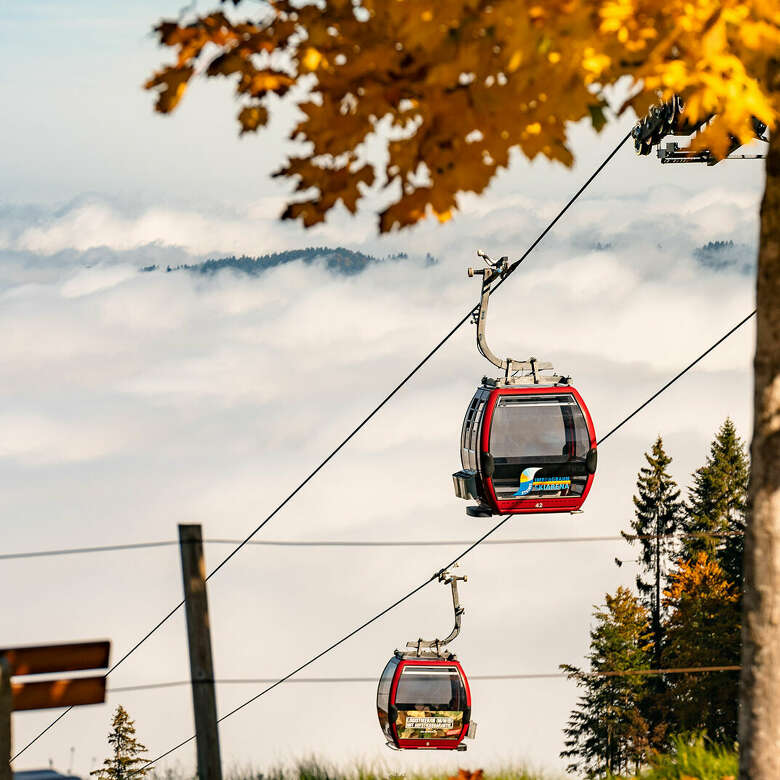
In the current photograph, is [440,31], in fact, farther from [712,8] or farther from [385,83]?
[712,8]

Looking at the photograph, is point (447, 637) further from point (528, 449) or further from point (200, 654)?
point (200, 654)

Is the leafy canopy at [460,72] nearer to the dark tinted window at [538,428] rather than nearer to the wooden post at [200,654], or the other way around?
the wooden post at [200,654]

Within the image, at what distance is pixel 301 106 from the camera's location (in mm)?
5297

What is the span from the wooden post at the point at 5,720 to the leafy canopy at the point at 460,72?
2.30 metres

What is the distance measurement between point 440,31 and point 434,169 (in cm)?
59

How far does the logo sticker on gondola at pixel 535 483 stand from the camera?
14695 mm

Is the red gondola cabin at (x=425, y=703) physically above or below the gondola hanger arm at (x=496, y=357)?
below

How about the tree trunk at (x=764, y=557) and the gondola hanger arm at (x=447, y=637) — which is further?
the gondola hanger arm at (x=447, y=637)

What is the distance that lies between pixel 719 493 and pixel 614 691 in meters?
9.94

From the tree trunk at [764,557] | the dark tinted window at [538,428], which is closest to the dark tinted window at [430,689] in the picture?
the dark tinted window at [538,428]

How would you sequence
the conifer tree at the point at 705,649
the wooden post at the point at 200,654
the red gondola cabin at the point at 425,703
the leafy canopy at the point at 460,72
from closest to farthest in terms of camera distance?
the leafy canopy at the point at 460,72 < the wooden post at the point at 200,654 < the red gondola cabin at the point at 425,703 < the conifer tree at the point at 705,649

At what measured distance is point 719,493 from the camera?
50531 mm

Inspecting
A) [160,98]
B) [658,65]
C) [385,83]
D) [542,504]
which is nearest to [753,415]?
[658,65]

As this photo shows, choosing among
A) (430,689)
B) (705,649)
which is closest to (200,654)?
(430,689)
